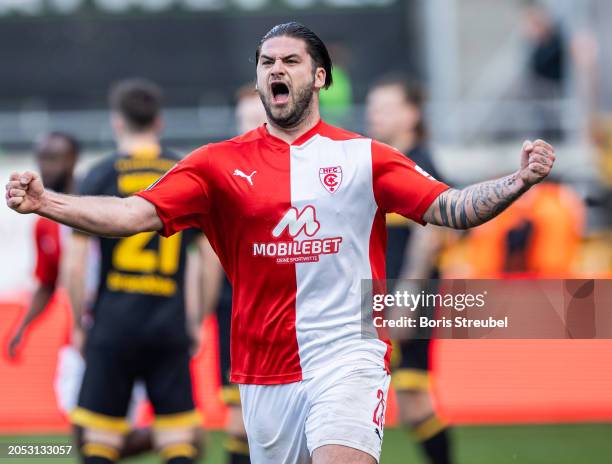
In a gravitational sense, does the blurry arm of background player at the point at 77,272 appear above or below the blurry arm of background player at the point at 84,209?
above

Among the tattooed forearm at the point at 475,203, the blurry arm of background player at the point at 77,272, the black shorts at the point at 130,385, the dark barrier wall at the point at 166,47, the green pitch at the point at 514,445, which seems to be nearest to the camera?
the tattooed forearm at the point at 475,203

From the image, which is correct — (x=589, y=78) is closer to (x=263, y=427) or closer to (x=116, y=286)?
(x=116, y=286)

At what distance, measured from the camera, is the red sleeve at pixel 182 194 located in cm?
494

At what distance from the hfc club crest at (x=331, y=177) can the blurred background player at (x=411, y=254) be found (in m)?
2.77

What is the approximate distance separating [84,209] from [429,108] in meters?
15.1

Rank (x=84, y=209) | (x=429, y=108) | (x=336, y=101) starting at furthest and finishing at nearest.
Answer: (x=429, y=108) → (x=336, y=101) → (x=84, y=209)

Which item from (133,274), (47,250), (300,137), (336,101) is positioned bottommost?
(133,274)

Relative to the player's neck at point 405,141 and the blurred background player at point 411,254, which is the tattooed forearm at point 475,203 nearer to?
the blurred background player at point 411,254

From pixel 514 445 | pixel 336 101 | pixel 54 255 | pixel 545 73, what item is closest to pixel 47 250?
pixel 54 255

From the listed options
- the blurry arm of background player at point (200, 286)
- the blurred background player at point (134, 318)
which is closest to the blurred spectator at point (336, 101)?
the blurry arm of background player at point (200, 286)

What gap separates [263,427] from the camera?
499cm

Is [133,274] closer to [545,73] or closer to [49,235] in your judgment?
[49,235]

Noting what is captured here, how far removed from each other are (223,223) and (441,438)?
3186 mm

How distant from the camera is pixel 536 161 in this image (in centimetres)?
462
